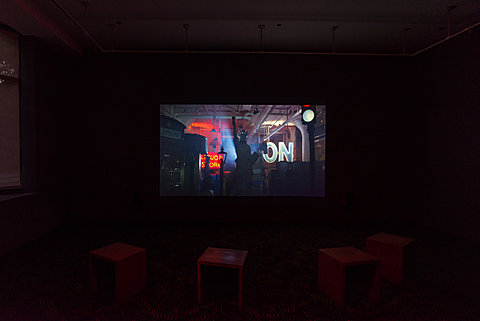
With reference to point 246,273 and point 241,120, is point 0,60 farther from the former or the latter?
point 246,273

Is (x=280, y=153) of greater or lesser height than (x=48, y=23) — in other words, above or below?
below

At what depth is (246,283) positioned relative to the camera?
2.35 meters

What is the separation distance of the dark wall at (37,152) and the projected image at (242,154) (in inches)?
72.5

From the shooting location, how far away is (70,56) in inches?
169

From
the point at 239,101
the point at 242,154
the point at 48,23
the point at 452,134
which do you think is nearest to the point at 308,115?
the point at 239,101

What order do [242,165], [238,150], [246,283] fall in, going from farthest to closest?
[238,150] < [242,165] < [246,283]

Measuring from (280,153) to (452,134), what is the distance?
2927 millimetres

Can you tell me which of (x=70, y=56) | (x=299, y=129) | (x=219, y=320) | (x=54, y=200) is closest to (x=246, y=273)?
(x=219, y=320)

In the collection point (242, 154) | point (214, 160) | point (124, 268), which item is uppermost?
point (242, 154)

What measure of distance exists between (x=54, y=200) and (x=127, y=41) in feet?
10.3

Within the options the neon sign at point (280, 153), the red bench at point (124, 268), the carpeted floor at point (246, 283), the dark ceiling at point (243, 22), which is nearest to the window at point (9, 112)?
the dark ceiling at point (243, 22)

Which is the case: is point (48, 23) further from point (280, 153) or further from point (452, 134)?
point (452, 134)

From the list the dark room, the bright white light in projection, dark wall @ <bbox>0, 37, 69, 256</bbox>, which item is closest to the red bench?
the dark room

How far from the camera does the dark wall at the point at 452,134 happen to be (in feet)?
11.6
